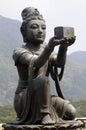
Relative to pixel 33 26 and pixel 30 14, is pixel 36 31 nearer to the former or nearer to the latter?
pixel 33 26

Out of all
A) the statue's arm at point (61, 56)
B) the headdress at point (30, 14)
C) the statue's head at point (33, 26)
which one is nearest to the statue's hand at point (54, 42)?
the statue's arm at point (61, 56)

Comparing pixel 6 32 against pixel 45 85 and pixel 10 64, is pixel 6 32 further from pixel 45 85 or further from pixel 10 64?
pixel 45 85

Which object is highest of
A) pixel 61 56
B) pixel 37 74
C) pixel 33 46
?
pixel 33 46

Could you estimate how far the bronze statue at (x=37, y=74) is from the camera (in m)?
5.52

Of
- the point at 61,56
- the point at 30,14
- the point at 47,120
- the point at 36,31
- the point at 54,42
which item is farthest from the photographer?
the point at 30,14

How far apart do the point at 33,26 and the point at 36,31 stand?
74 mm

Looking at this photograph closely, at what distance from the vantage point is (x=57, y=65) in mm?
5848

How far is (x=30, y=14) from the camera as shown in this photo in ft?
19.7

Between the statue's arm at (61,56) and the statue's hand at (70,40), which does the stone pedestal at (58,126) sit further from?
the statue's hand at (70,40)

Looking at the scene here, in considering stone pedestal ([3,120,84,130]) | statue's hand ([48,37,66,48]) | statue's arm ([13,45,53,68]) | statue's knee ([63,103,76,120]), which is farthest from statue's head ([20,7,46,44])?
stone pedestal ([3,120,84,130])

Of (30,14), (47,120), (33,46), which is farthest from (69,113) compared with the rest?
(30,14)

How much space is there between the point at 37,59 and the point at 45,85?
33 cm

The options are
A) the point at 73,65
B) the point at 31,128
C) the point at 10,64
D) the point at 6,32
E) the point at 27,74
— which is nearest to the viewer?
the point at 31,128

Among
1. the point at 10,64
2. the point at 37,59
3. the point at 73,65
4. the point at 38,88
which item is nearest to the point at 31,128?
the point at 38,88
